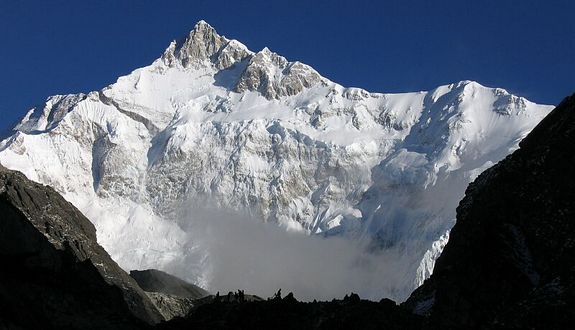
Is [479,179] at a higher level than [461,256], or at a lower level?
higher

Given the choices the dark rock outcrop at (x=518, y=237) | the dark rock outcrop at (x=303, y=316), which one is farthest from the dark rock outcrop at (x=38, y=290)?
the dark rock outcrop at (x=518, y=237)

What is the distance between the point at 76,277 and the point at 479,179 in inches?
1533

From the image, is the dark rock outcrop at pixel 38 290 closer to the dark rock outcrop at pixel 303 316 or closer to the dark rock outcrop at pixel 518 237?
the dark rock outcrop at pixel 303 316

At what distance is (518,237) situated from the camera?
7406cm

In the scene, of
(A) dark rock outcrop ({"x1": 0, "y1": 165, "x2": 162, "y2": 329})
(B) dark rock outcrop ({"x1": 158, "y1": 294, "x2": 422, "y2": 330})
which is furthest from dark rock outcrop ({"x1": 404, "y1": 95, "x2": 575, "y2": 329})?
(A) dark rock outcrop ({"x1": 0, "y1": 165, "x2": 162, "y2": 329})

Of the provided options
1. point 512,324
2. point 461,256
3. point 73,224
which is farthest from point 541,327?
point 73,224

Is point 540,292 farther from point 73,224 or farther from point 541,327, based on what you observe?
point 73,224

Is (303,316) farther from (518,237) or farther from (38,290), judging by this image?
(38,290)

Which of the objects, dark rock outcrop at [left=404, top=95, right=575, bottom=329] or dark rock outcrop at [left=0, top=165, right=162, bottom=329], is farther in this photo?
dark rock outcrop at [left=404, top=95, right=575, bottom=329]

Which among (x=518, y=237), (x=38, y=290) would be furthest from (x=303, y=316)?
(x=38, y=290)

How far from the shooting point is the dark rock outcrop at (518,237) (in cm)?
7150

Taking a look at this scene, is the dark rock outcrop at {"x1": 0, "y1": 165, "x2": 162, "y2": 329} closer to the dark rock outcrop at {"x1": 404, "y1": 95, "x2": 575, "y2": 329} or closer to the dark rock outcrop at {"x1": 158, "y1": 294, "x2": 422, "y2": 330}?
the dark rock outcrop at {"x1": 158, "y1": 294, "x2": 422, "y2": 330}

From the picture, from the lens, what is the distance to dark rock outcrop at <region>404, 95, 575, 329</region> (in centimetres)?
7150

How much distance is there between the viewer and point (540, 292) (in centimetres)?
5978
